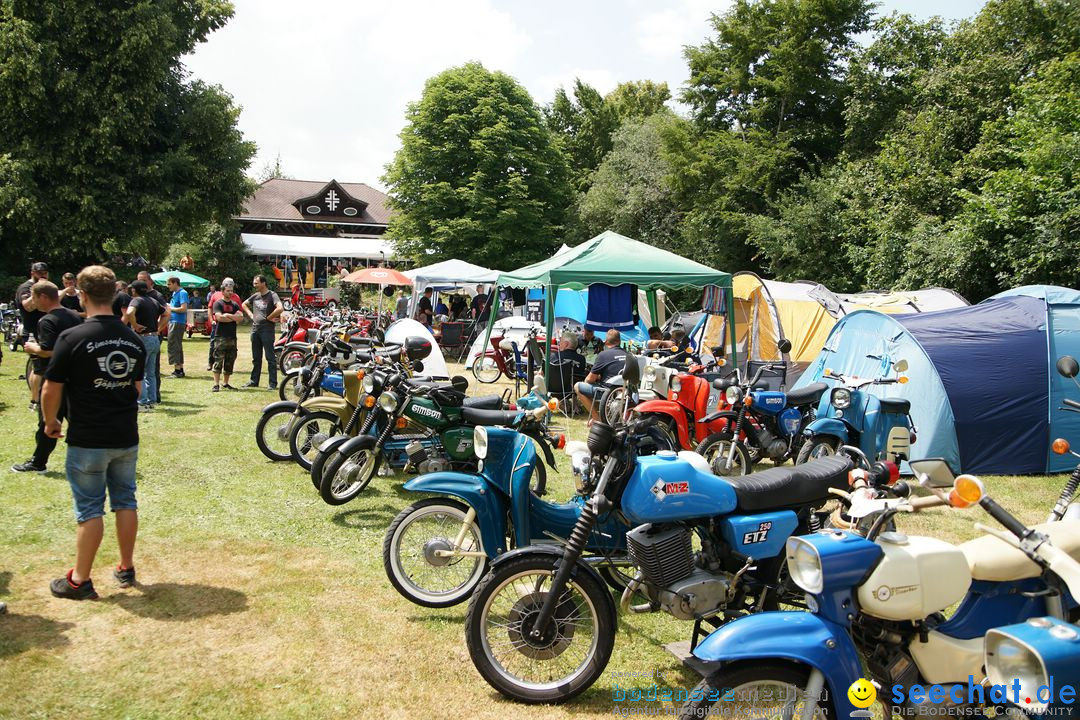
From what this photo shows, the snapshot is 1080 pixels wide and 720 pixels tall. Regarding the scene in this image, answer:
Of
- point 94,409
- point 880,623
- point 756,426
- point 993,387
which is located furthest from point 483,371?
point 880,623

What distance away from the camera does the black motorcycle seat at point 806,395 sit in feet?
25.5

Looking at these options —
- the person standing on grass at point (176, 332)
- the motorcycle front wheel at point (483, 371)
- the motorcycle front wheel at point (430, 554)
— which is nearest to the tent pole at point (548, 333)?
the motorcycle front wheel at point (483, 371)

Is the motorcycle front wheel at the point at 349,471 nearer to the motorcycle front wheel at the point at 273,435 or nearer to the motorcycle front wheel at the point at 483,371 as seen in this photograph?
the motorcycle front wheel at the point at 273,435

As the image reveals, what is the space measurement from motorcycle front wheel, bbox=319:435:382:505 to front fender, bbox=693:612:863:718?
3771 millimetres

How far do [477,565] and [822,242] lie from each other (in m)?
21.2

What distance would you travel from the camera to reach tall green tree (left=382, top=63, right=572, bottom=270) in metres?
32.2

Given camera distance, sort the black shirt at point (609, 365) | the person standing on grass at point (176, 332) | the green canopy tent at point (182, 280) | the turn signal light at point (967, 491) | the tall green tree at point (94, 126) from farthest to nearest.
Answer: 1. the green canopy tent at point (182, 280)
2. the tall green tree at point (94, 126)
3. the person standing on grass at point (176, 332)
4. the black shirt at point (609, 365)
5. the turn signal light at point (967, 491)

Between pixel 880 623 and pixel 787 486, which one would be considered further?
pixel 787 486

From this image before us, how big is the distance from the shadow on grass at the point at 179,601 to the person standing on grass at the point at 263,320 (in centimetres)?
744

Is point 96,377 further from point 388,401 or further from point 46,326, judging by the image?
point 46,326

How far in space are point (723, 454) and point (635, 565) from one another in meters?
4.40

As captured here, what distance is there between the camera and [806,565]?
8.23ft

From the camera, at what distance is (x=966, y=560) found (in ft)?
8.35

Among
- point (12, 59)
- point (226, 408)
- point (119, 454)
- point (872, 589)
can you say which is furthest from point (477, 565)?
point (12, 59)
